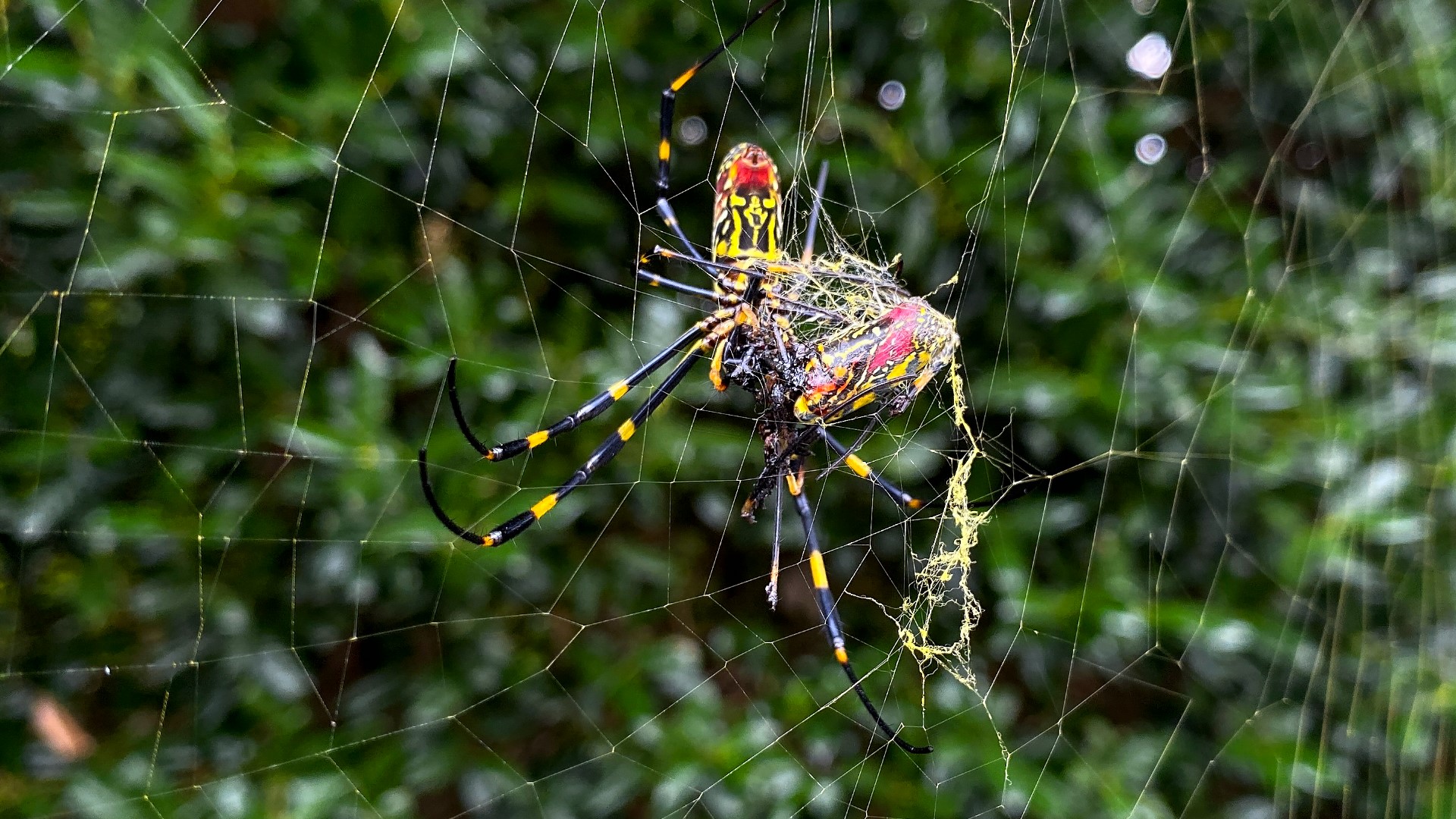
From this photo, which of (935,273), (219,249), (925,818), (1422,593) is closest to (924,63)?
(935,273)

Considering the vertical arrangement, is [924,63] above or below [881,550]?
above

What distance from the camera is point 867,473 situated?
688mm

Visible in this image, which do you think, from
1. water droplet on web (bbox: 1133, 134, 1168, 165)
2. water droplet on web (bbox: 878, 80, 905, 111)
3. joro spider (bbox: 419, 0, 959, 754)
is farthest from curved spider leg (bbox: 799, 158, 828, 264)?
water droplet on web (bbox: 1133, 134, 1168, 165)

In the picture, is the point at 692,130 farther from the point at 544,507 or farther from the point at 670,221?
the point at 544,507

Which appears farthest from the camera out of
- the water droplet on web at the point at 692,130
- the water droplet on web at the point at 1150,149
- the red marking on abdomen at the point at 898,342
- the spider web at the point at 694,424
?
the water droplet on web at the point at 1150,149

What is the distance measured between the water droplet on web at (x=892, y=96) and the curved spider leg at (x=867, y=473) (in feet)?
1.56

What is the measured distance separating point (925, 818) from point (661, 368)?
1.99 feet

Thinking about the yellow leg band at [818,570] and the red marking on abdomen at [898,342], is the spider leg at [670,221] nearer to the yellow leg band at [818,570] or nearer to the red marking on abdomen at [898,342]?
the red marking on abdomen at [898,342]

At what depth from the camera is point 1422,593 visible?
1.05 metres

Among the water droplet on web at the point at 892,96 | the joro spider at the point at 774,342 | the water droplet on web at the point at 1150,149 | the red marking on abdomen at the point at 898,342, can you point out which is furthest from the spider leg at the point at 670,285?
the water droplet on web at the point at 1150,149

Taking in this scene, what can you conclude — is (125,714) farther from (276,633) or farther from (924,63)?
(924,63)

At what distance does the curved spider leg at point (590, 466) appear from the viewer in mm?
545

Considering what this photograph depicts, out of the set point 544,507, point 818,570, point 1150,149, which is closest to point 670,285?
point 544,507

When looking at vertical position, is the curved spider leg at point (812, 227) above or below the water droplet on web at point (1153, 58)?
below
